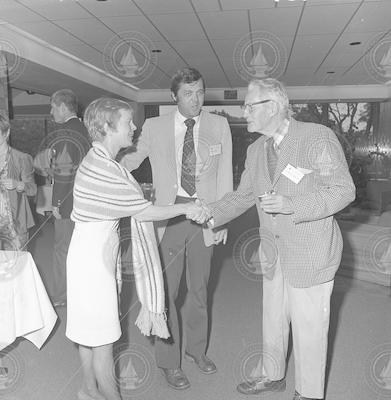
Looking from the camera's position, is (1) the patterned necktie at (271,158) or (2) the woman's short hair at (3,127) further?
(2) the woman's short hair at (3,127)

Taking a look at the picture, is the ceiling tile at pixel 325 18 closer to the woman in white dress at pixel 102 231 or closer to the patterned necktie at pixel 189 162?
the patterned necktie at pixel 189 162

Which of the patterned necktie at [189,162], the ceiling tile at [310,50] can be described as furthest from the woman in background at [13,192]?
the ceiling tile at [310,50]

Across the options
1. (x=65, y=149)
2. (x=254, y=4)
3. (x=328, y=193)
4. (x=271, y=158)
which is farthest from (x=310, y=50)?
(x=328, y=193)

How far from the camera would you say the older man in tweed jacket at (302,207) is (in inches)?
68.6

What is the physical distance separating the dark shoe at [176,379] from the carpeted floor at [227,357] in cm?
3

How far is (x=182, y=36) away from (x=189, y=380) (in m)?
5.46

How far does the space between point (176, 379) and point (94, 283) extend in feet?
2.86

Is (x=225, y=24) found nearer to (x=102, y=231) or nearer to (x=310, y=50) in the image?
(x=310, y=50)

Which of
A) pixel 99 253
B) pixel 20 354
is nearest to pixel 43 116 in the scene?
pixel 20 354

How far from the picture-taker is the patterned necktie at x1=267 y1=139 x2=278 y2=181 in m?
1.97

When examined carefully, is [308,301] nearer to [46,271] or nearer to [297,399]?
[297,399]

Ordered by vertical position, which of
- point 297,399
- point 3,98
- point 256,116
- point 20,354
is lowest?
point 20,354

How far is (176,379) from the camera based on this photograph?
2.37 metres

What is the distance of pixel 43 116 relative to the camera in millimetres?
12523
